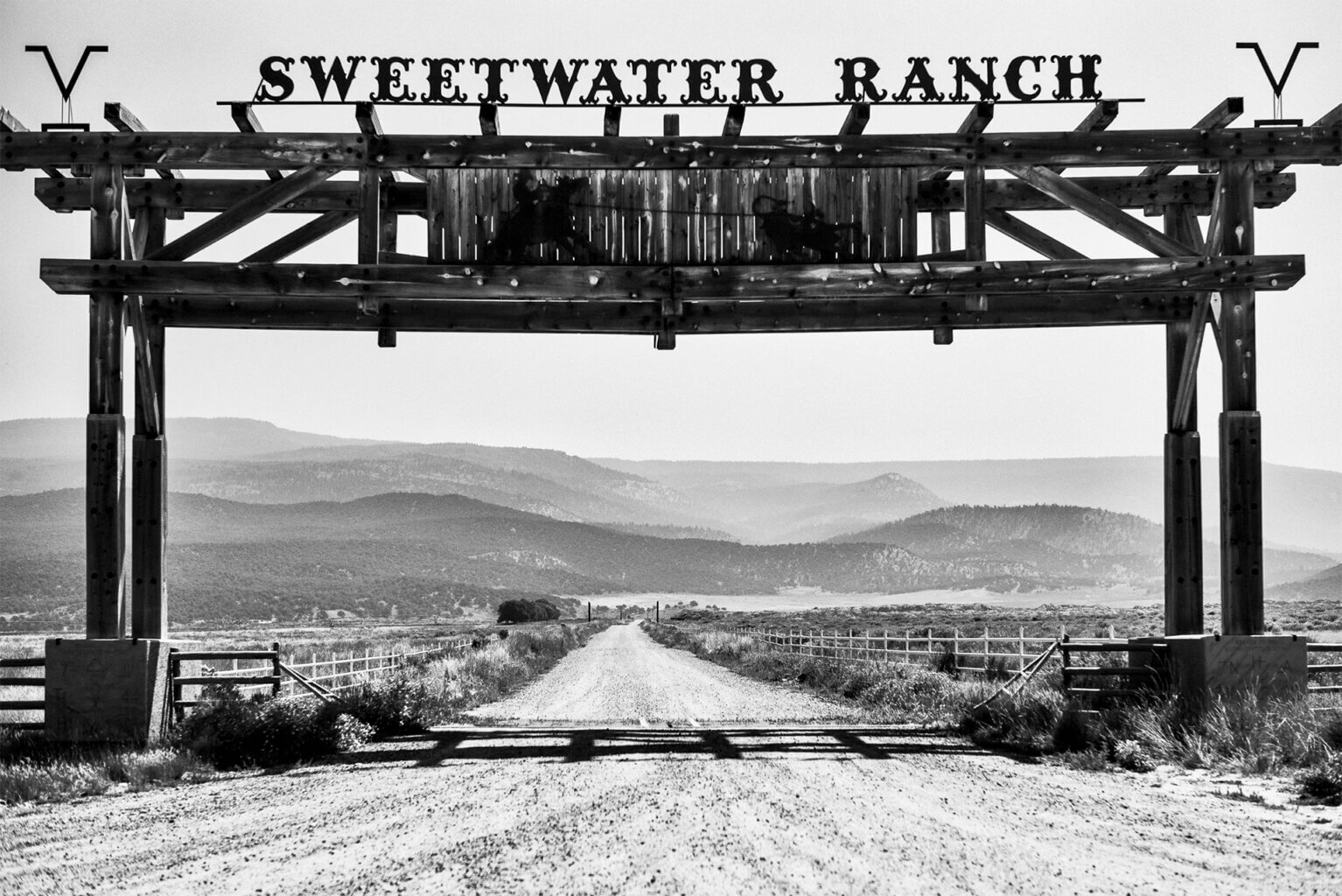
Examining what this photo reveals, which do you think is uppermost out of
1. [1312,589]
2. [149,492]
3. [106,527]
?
[149,492]

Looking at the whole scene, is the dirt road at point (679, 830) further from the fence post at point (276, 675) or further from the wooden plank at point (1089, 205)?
the wooden plank at point (1089, 205)

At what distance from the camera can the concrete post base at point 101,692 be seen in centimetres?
1338

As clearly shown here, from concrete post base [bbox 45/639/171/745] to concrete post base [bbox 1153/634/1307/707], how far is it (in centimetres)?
1132

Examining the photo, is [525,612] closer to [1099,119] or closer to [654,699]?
[654,699]

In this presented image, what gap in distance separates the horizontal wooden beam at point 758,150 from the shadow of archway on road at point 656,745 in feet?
21.3

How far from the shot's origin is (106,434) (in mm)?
13789

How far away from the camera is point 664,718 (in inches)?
759

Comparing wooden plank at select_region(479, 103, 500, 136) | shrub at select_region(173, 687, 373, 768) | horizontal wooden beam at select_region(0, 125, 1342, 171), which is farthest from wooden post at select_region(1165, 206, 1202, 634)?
shrub at select_region(173, 687, 373, 768)

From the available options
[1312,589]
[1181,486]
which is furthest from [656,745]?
[1312,589]

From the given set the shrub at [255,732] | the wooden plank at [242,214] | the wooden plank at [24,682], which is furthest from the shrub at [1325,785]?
the wooden plank at [24,682]

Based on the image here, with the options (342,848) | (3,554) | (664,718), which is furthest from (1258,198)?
(3,554)

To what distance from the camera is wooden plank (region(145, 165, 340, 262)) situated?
14109 mm

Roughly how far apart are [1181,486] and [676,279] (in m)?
6.88

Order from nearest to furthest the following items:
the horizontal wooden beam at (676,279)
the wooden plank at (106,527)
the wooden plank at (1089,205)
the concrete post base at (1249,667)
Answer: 1. the wooden plank at (106,527)
2. the concrete post base at (1249,667)
3. the horizontal wooden beam at (676,279)
4. the wooden plank at (1089,205)
